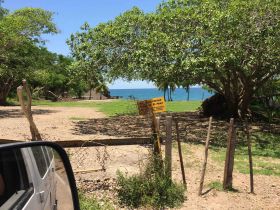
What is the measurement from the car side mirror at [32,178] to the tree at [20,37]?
2284cm

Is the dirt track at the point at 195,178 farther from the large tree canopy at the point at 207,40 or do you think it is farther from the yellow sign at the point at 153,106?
the large tree canopy at the point at 207,40

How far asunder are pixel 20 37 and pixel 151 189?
2010 cm

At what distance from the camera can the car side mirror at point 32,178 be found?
88.4 inches

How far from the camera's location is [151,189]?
797cm

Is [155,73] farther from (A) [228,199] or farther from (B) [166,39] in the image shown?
(A) [228,199]

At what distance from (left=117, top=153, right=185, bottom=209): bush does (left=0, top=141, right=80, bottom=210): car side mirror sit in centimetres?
443

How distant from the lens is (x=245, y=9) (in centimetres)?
1711

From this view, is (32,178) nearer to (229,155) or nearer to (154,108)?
→ (154,108)

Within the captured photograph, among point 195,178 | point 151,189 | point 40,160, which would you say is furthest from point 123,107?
point 40,160

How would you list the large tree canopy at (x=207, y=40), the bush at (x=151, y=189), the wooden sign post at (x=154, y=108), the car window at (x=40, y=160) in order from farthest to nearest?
the large tree canopy at (x=207, y=40) < the wooden sign post at (x=154, y=108) < the bush at (x=151, y=189) < the car window at (x=40, y=160)

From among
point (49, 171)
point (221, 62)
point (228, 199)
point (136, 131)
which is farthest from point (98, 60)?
point (49, 171)

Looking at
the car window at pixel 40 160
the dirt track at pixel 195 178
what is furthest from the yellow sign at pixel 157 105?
the car window at pixel 40 160

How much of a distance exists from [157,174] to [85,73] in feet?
43.5

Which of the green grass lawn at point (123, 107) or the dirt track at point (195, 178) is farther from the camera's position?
the green grass lawn at point (123, 107)
